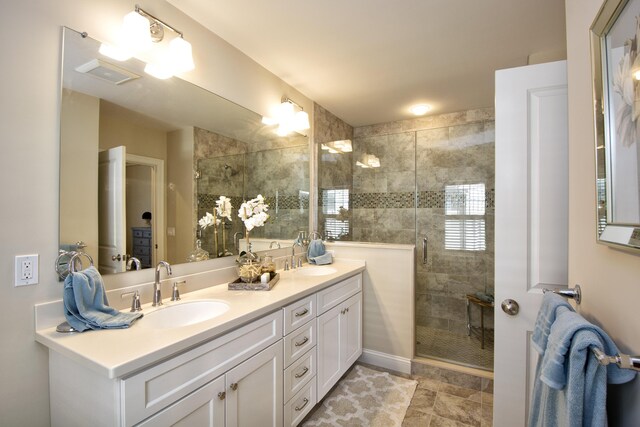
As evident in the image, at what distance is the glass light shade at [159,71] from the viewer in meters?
1.54

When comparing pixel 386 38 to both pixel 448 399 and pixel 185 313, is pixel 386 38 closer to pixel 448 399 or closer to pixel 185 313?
pixel 185 313

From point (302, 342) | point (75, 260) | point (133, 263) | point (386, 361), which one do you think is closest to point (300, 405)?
point (302, 342)

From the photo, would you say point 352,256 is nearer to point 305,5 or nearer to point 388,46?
point 388,46

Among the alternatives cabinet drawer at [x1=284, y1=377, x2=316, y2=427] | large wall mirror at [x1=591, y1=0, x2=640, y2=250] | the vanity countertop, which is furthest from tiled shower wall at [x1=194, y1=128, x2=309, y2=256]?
large wall mirror at [x1=591, y1=0, x2=640, y2=250]

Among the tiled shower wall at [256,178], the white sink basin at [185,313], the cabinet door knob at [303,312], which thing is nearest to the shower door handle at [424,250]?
the tiled shower wall at [256,178]

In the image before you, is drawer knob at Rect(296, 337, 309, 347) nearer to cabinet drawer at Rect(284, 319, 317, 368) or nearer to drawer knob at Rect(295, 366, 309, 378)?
cabinet drawer at Rect(284, 319, 317, 368)

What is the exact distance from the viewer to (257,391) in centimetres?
140

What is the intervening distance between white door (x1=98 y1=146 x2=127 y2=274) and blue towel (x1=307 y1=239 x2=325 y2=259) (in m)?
1.57

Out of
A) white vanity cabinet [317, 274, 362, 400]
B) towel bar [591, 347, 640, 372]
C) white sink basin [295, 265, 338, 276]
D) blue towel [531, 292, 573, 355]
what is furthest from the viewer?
white sink basin [295, 265, 338, 276]

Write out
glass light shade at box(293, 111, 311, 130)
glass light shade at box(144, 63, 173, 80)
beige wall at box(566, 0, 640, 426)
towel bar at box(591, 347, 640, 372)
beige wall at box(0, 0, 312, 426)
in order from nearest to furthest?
towel bar at box(591, 347, 640, 372) < beige wall at box(566, 0, 640, 426) < beige wall at box(0, 0, 312, 426) < glass light shade at box(144, 63, 173, 80) < glass light shade at box(293, 111, 311, 130)

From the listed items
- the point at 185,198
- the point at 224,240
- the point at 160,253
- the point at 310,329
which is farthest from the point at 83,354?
the point at 310,329

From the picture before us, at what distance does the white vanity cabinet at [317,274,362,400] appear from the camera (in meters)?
1.98

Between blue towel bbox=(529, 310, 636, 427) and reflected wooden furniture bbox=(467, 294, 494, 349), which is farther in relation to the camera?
reflected wooden furniture bbox=(467, 294, 494, 349)

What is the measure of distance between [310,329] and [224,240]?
0.80 m
